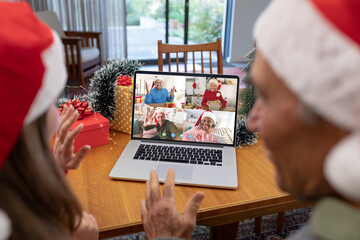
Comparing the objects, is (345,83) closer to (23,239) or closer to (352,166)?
(352,166)

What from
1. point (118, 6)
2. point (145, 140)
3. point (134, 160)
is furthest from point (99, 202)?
point (118, 6)

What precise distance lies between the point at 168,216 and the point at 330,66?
53 centimetres

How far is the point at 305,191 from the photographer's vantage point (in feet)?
1.67

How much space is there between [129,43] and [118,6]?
726mm

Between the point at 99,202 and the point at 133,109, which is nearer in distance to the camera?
the point at 99,202

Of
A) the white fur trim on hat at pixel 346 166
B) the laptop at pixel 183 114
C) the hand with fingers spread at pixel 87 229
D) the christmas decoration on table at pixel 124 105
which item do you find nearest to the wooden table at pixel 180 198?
the hand with fingers spread at pixel 87 229

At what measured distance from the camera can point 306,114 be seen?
44cm

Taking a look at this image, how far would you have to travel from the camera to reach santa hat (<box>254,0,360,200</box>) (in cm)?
40

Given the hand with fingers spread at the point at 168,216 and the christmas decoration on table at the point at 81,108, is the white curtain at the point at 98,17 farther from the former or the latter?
the hand with fingers spread at the point at 168,216

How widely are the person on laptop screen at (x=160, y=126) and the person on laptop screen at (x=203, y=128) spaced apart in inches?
2.3

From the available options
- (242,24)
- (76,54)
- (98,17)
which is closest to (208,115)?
(76,54)

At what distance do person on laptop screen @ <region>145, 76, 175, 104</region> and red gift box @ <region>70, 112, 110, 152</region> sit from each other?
0.20 m

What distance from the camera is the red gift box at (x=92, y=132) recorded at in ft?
3.74

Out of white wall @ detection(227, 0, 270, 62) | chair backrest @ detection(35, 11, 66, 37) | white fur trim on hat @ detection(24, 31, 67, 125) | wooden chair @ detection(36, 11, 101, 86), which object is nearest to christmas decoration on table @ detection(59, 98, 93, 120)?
white fur trim on hat @ detection(24, 31, 67, 125)
